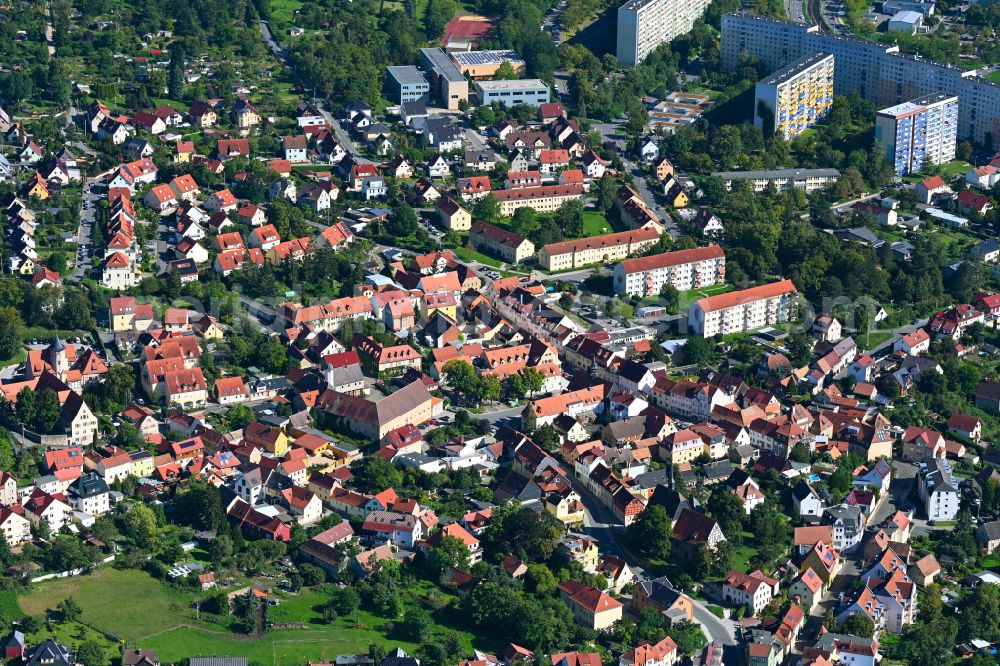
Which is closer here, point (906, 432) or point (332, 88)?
point (906, 432)

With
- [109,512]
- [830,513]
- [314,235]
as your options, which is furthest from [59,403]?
[830,513]

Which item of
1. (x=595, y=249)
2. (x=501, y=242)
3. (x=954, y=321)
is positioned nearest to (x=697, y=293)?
(x=595, y=249)

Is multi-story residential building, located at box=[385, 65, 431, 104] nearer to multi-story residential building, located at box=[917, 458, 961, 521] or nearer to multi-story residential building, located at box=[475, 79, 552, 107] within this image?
multi-story residential building, located at box=[475, 79, 552, 107]

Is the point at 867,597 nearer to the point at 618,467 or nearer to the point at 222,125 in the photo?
the point at 618,467

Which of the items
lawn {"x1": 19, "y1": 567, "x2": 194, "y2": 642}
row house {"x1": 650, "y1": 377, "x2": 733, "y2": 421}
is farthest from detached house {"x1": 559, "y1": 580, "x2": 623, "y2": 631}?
row house {"x1": 650, "y1": 377, "x2": 733, "y2": 421}

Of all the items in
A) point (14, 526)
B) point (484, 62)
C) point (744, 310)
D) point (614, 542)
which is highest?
point (14, 526)

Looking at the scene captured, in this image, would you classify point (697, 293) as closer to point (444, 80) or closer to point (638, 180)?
point (638, 180)

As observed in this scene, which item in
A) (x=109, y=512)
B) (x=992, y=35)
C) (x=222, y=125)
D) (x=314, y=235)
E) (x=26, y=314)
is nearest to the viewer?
(x=109, y=512)

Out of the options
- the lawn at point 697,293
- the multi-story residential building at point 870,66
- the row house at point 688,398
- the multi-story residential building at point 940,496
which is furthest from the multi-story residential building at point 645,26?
the multi-story residential building at point 940,496
